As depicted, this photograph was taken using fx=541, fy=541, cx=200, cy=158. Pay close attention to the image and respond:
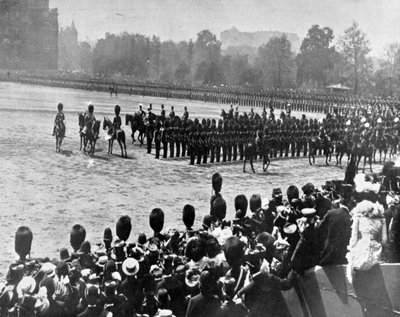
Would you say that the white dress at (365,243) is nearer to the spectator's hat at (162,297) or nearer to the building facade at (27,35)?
the spectator's hat at (162,297)

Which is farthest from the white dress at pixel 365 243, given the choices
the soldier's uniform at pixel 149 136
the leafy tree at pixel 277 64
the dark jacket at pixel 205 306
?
the leafy tree at pixel 277 64

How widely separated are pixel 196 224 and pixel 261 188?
15.3ft

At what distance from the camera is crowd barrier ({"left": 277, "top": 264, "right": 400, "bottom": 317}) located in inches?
213

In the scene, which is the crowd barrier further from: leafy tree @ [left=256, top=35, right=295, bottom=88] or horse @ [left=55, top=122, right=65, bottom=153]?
leafy tree @ [left=256, top=35, right=295, bottom=88]

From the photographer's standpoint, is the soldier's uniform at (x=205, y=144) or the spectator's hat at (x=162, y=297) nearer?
the spectator's hat at (x=162, y=297)

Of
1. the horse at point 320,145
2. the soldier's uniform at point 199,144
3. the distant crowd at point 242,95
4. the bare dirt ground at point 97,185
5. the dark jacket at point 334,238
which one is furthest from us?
the distant crowd at point 242,95

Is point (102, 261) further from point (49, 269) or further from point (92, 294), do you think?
point (92, 294)

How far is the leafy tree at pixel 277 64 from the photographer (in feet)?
290

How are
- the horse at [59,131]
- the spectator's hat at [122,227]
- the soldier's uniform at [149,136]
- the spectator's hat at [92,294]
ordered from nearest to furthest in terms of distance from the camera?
1. the spectator's hat at [92,294]
2. the spectator's hat at [122,227]
3. the horse at [59,131]
4. the soldier's uniform at [149,136]

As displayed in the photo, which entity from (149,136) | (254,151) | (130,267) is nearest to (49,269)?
(130,267)

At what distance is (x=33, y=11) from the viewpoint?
91062 millimetres

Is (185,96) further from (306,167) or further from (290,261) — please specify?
(290,261)

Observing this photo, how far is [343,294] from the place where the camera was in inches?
217

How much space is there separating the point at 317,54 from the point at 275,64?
1319 centimetres
